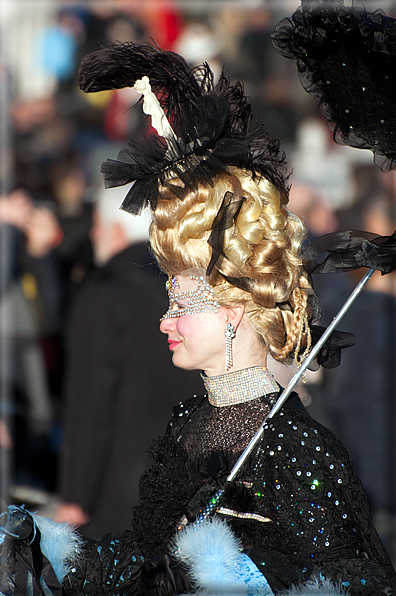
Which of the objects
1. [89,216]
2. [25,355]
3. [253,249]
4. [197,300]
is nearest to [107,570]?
[197,300]

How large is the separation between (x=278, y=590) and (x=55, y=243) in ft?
9.89

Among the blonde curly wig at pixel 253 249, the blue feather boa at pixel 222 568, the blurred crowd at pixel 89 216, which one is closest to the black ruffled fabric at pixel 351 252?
the blonde curly wig at pixel 253 249

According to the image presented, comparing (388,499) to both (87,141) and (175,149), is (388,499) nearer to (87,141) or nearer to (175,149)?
(175,149)

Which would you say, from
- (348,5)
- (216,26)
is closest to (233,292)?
(348,5)

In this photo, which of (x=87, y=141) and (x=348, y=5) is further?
(x=87, y=141)

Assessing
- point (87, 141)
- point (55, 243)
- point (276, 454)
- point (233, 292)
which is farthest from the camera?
point (87, 141)

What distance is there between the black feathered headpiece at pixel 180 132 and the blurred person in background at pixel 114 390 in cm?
106

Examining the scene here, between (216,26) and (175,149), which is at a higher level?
(216,26)

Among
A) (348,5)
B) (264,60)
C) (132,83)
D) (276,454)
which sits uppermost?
(264,60)

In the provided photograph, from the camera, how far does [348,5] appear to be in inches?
53.2

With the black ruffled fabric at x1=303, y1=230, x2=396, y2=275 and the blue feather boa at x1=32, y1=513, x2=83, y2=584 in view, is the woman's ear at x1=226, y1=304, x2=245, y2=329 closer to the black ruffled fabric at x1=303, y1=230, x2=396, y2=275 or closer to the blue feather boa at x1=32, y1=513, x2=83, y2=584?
the black ruffled fabric at x1=303, y1=230, x2=396, y2=275

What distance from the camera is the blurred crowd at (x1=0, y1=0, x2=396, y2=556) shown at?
2975 millimetres

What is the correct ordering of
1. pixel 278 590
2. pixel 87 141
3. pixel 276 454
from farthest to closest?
pixel 87 141 < pixel 276 454 < pixel 278 590

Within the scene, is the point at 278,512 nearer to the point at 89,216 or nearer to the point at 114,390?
the point at 114,390
